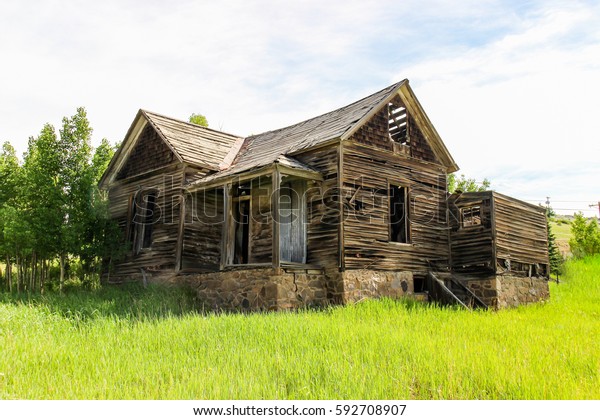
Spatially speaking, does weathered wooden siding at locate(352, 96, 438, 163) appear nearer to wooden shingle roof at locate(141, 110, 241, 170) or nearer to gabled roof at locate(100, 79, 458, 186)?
gabled roof at locate(100, 79, 458, 186)

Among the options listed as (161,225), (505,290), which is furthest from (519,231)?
(161,225)

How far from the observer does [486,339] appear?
9.55 metres

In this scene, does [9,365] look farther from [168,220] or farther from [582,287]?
[582,287]

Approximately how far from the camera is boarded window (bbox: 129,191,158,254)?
17.2 m

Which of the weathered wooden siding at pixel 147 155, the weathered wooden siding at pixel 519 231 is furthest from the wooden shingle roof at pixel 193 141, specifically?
the weathered wooden siding at pixel 519 231

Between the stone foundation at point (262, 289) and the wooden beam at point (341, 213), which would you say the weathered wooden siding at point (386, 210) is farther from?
the stone foundation at point (262, 289)

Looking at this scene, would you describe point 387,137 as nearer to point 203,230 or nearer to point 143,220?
point 203,230

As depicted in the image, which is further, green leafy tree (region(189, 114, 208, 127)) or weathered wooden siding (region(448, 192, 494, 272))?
green leafy tree (region(189, 114, 208, 127))

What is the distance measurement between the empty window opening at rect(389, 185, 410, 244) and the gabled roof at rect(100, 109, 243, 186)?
5395mm

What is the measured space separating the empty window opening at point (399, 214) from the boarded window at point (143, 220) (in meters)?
7.44

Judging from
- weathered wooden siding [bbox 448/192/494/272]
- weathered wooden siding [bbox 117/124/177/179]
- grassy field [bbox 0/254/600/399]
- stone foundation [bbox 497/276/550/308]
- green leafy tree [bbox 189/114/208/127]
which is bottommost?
grassy field [bbox 0/254/600/399]

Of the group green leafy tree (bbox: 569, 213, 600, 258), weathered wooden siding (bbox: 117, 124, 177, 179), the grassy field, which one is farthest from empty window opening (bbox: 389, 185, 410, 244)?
green leafy tree (bbox: 569, 213, 600, 258)

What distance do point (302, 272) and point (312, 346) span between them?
515cm

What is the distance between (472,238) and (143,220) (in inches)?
417
